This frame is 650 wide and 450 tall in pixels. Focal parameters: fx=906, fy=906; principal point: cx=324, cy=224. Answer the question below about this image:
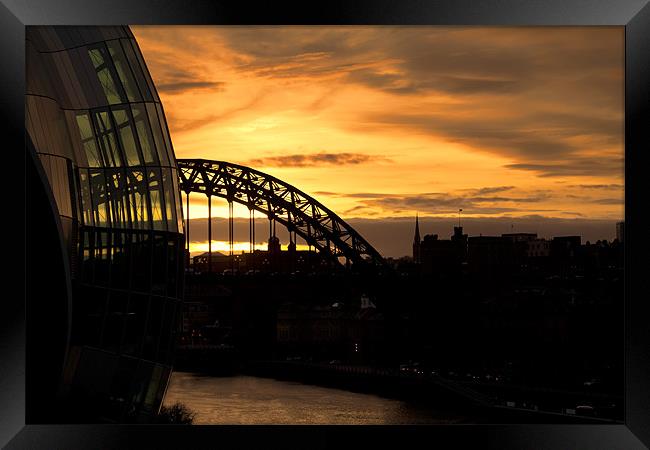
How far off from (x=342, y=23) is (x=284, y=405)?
30.6 m

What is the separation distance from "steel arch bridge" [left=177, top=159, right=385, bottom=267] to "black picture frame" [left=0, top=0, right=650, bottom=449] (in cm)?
3505

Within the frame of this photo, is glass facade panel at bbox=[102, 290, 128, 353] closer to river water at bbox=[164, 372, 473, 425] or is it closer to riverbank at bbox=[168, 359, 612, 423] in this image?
river water at bbox=[164, 372, 473, 425]

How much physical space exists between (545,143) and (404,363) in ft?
72.7

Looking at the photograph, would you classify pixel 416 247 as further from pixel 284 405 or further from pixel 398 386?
pixel 284 405

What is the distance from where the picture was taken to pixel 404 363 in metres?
44.2

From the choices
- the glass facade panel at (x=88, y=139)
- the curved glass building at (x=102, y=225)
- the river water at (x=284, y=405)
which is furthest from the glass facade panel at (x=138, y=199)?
the river water at (x=284, y=405)

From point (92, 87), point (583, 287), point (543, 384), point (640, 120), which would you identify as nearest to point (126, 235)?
point (92, 87)

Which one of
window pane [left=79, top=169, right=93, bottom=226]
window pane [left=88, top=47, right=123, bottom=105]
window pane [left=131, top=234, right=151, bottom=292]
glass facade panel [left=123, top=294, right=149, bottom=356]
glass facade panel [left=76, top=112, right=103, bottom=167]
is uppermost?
window pane [left=88, top=47, right=123, bottom=105]

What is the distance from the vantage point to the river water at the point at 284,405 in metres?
30.6

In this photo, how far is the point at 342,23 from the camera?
194 inches

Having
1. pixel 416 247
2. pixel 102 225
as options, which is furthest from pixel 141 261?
pixel 416 247

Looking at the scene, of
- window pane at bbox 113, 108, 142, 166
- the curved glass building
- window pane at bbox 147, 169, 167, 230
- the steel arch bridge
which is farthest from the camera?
the steel arch bridge

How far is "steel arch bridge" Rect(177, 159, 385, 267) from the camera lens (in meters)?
41.5

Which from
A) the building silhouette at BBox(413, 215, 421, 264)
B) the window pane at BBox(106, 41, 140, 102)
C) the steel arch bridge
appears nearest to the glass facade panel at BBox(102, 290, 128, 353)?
the window pane at BBox(106, 41, 140, 102)
